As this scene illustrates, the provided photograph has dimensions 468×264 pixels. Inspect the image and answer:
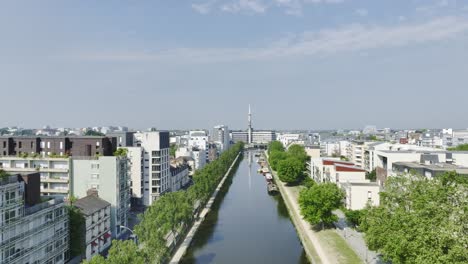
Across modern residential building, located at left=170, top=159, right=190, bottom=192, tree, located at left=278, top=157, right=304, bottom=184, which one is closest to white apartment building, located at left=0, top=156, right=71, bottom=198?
modern residential building, located at left=170, top=159, right=190, bottom=192

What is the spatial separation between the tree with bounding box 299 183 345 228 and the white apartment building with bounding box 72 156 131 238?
743 inches

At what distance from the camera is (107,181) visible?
3769cm

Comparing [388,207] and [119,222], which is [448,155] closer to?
[388,207]

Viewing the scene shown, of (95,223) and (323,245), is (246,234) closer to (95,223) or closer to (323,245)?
(323,245)

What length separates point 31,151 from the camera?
44.5 m

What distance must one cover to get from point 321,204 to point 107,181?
849 inches

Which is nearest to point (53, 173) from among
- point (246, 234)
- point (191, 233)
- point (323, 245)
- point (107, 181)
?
point (107, 181)

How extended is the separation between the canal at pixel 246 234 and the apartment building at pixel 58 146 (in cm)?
1422

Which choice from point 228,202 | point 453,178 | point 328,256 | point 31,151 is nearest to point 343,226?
point 328,256

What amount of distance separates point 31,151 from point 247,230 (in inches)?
1029

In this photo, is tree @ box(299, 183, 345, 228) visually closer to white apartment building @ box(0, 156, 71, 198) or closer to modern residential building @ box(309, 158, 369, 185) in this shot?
modern residential building @ box(309, 158, 369, 185)

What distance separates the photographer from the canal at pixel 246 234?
34938mm

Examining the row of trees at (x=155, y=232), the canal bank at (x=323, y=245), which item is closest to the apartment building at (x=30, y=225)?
the row of trees at (x=155, y=232)

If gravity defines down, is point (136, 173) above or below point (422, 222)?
below
